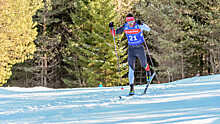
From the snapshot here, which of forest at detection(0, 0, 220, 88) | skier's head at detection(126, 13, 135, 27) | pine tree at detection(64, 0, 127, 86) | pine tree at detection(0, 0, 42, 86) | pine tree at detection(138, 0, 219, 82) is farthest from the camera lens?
pine tree at detection(64, 0, 127, 86)

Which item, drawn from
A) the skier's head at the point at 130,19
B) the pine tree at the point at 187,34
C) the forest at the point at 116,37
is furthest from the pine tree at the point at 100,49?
the skier's head at the point at 130,19

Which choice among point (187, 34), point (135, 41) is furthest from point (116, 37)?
point (135, 41)

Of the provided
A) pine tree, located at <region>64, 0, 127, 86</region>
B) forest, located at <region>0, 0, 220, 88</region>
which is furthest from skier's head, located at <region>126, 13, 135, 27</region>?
pine tree, located at <region>64, 0, 127, 86</region>

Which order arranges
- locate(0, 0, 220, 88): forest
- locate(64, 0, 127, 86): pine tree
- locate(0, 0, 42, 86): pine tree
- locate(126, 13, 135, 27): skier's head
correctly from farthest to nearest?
1. locate(64, 0, 127, 86): pine tree
2. locate(0, 0, 220, 88): forest
3. locate(0, 0, 42, 86): pine tree
4. locate(126, 13, 135, 27): skier's head

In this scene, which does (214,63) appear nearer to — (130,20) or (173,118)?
(130,20)

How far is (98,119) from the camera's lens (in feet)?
13.2

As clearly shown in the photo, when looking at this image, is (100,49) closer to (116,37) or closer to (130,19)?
(116,37)

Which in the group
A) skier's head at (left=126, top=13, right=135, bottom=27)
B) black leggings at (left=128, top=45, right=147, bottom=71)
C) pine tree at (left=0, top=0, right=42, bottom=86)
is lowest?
black leggings at (left=128, top=45, right=147, bottom=71)

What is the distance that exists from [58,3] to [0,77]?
13.8 metres

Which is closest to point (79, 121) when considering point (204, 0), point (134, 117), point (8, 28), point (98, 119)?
point (98, 119)

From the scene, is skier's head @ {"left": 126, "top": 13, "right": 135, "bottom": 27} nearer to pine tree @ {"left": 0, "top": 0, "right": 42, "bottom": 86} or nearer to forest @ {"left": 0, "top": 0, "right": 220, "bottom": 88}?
pine tree @ {"left": 0, "top": 0, "right": 42, "bottom": 86}

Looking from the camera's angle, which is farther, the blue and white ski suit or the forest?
the forest

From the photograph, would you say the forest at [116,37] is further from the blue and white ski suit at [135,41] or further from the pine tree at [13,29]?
the blue and white ski suit at [135,41]

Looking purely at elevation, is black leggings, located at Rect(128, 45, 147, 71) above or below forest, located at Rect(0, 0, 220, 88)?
below
